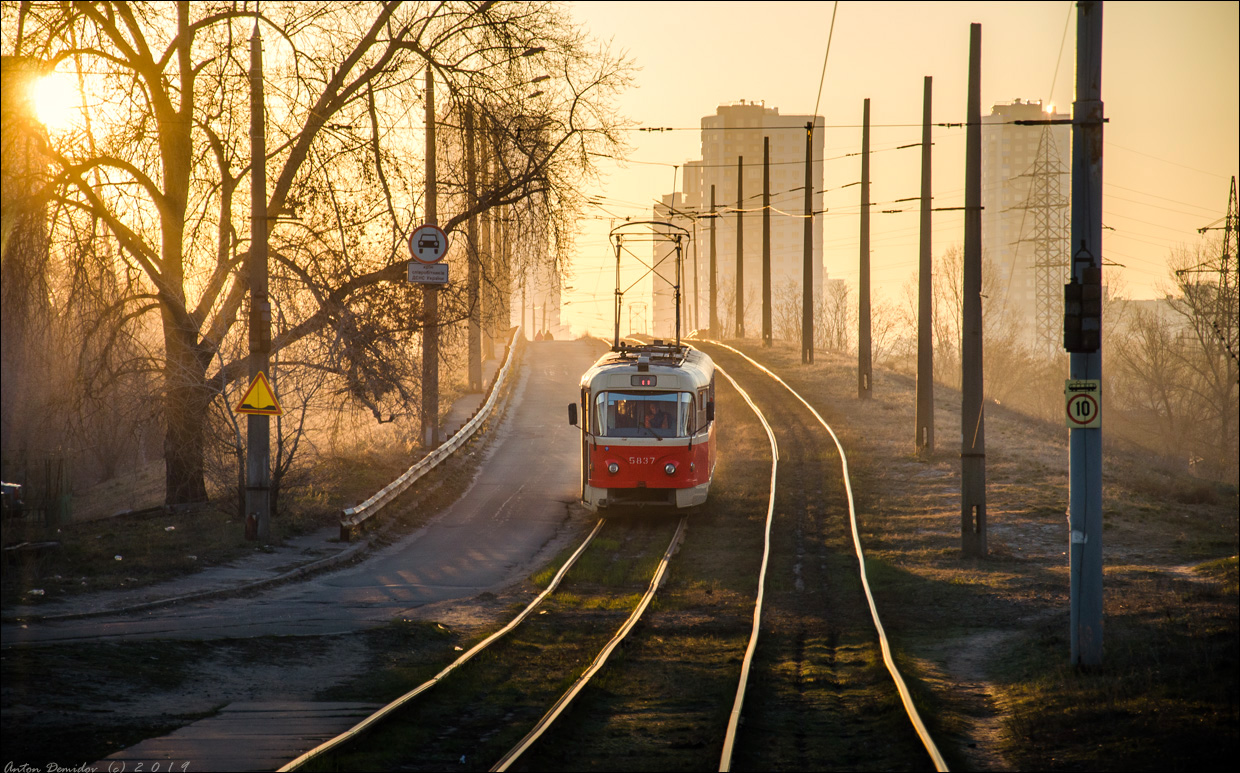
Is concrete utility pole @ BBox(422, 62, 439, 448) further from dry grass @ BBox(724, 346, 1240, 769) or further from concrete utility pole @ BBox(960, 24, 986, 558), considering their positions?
concrete utility pole @ BBox(960, 24, 986, 558)

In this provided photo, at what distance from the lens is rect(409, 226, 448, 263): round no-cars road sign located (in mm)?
19078

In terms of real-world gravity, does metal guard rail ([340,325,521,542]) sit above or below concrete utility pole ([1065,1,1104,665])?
below

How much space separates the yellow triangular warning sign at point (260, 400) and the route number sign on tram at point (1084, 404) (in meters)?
11.4

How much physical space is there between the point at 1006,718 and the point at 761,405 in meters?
26.7

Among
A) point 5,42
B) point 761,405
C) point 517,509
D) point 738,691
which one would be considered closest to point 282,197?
point 5,42

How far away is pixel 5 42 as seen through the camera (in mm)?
16609

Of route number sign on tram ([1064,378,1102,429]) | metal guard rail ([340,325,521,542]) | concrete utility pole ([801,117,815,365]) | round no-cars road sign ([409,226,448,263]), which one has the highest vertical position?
concrete utility pole ([801,117,815,365])

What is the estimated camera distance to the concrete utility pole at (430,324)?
21.9 meters

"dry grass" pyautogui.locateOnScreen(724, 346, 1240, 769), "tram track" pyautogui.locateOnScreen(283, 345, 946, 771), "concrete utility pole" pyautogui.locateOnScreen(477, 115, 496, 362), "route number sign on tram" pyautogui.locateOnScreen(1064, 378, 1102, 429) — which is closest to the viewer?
"tram track" pyautogui.locateOnScreen(283, 345, 946, 771)

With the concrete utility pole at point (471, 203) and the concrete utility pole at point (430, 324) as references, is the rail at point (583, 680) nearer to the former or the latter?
the concrete utility pole at point (430, 324)

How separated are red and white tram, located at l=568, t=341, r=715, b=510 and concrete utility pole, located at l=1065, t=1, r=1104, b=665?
10.3m

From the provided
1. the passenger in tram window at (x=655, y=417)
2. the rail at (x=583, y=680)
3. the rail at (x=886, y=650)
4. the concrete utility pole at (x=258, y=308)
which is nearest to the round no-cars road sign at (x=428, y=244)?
the concrete utility pole at (x=258, y=308)

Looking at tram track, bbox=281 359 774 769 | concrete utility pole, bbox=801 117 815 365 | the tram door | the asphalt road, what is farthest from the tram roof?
concrete utility pole, bbox=801 117 815 365

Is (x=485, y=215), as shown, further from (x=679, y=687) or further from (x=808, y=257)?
(x=808, y=257)
